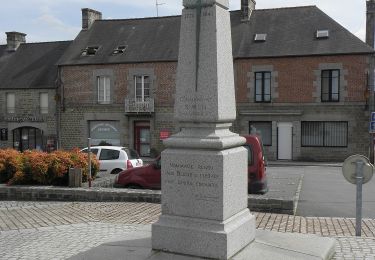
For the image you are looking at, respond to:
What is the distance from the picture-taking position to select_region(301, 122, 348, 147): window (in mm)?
→ 27031

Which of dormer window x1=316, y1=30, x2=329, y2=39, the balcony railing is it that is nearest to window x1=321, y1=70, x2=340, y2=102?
dormer window x1=316, y1=30, x2=329, y2=39

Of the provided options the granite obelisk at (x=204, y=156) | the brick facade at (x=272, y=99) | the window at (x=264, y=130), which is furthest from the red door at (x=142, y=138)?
the granite obelisk at (x=204, y=156)

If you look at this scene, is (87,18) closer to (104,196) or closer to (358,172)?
(104,196)

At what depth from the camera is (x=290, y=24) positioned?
29.4 metres

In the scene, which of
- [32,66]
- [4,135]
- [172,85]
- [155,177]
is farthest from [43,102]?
[155,177]

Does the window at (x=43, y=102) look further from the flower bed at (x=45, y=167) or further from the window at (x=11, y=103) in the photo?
the flower bed at (x=45, y=167)

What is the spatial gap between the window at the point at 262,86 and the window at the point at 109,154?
43.7 feet

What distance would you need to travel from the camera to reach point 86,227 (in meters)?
7.95

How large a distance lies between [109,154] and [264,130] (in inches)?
522

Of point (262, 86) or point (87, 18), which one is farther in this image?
point (87, 18)

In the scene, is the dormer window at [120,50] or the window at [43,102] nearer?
the dormer window at [120,50]

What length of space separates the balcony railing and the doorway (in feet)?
26.5

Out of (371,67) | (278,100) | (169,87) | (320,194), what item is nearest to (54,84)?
(169,87)

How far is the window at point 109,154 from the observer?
56.4ft
